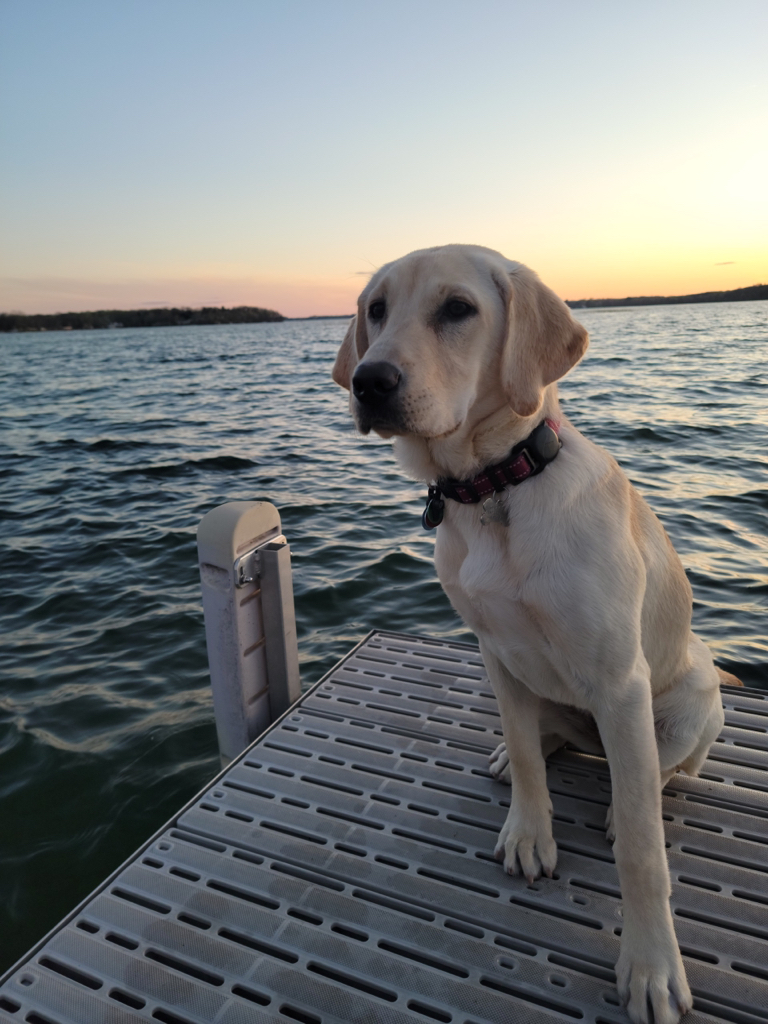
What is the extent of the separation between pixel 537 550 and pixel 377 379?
66 cm

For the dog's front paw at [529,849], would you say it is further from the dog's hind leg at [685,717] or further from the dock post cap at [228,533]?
the dock post cap at [228,533]

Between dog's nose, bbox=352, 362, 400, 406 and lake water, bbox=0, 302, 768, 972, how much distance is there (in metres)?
2.74

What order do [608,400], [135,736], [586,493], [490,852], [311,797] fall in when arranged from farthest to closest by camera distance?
1. [608,400]
2. [135,736]
3. [311,797]
4. [490,852]
5. [586,493]

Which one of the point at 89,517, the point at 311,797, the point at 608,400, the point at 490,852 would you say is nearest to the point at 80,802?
the point at 311,797

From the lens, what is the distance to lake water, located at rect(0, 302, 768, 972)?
Answer: 3.85 metres

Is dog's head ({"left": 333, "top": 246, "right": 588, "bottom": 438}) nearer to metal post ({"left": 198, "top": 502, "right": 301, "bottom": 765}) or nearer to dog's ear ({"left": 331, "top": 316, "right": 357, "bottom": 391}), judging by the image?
dog's ear ({"left": 331, "top": 316, "right": 357, "bottom": 391})

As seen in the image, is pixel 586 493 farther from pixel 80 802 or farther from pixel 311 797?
pixel 80 802

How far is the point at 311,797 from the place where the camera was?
9.21ft

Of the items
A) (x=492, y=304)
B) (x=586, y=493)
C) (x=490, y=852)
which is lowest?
(x=490, y=852)

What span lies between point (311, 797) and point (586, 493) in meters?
1.64

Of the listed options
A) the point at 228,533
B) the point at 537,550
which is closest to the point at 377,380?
the point at 537,550

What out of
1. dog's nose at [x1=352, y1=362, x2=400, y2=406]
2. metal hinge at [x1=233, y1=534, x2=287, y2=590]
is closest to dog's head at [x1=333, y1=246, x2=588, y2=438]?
dog's nose at [x1=352, y1=362, x2=400, y2=406]

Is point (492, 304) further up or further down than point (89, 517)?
further up

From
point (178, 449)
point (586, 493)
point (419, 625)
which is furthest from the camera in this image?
point (178, 449)
